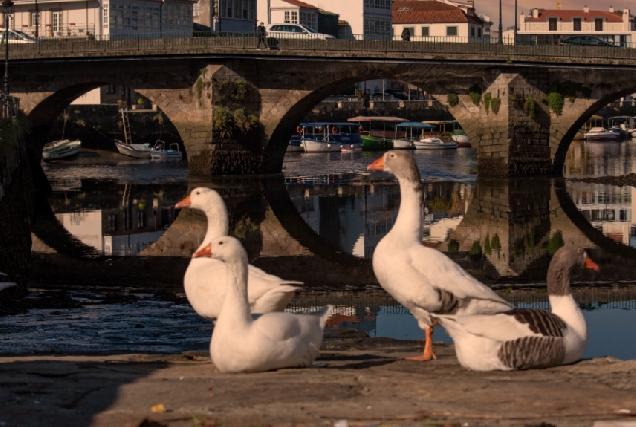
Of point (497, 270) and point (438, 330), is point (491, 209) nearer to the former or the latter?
point (497, 270)

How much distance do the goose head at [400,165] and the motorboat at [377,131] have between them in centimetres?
6835

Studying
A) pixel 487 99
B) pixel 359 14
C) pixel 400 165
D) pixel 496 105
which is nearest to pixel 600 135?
pixel 359 14

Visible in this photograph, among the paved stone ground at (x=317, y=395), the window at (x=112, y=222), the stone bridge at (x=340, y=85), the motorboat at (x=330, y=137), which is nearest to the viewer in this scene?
the paved stone ground at (x=317, y=395)

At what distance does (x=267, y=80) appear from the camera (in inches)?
1767

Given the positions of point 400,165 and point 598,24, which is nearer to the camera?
point 400,165

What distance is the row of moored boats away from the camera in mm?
76188

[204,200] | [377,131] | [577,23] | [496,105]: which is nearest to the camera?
[204,200]

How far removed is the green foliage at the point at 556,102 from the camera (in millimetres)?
42844

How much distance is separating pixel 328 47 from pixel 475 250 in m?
19.9

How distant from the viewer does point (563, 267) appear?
10.8 meters

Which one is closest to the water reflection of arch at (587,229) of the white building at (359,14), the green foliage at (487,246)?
the green foliage at (487,246)

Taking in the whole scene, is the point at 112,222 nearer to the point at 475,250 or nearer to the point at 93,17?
the point at 475,250

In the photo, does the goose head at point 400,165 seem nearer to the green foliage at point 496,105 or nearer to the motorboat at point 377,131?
the green foliage at point 496,105

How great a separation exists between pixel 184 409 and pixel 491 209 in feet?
85.1
